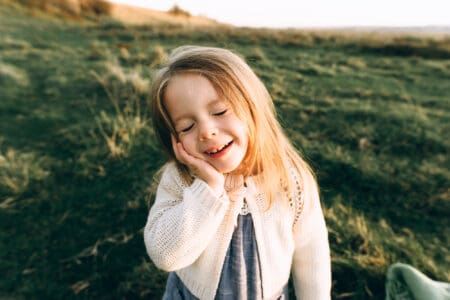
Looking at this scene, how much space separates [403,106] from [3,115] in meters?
5.02

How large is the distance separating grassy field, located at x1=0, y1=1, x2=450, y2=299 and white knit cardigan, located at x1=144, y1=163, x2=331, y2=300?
2.40 feet

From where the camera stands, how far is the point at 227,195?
5.25 ft

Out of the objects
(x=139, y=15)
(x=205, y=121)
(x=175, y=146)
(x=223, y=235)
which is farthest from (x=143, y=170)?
(x=139, y=15)

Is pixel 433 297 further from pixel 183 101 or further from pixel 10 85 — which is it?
pixel 10 85

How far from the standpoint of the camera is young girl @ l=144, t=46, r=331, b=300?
4.80 feet

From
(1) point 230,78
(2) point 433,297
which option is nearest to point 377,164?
(2) point 433,297

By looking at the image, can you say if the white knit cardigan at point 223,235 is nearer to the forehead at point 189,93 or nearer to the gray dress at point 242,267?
the gray dress at point 242,267

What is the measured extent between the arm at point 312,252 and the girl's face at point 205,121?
0.42 metres

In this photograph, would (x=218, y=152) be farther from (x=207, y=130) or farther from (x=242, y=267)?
(x=242, y=267)

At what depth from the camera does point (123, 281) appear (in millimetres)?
2395

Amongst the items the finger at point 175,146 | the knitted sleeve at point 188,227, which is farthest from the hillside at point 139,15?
the knitted sleeve at point 188,227

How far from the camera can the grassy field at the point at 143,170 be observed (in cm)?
243

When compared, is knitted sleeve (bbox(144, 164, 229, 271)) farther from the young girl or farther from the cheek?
the cheek

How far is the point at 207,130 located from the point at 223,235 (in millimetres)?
475
